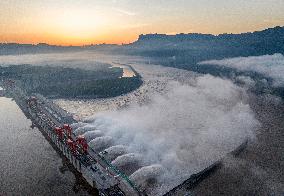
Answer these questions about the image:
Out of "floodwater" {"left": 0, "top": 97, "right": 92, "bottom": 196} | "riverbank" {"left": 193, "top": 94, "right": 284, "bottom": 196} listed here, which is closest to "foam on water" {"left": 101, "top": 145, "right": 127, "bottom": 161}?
"floodwater" {"left": 0, "top": 97, "right": 92, "bottom": 196}

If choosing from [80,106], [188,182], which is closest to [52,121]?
[80,106]

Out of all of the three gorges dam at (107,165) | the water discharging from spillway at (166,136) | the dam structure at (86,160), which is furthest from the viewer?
the water discharging from spillway at (166,136)

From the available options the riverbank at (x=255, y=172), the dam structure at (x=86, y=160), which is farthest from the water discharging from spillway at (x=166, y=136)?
the riverbank at (x=255, y=172)

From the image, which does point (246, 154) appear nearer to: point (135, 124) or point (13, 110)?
point (135, 124)

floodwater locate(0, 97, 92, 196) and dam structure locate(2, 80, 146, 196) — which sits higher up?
dam structure locate(2, 80, 146, 196)

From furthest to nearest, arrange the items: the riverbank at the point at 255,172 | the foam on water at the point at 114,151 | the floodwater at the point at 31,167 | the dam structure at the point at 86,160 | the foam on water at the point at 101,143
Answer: the foam on water at the point at 101,143, the foam on water at the point at 114,151, the floodwater at the point at 31,167, the riverbank at the point at 255,172, the dam structure at the point at 86,160

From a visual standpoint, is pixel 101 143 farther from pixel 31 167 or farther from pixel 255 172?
pixel 255 172

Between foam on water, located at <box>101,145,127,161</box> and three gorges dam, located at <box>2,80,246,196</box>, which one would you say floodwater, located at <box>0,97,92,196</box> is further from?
foam on water, located at <box>101,145,127,161</box>

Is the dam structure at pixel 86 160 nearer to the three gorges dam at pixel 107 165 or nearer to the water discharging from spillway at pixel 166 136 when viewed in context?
the three gorges dam at pixel 107 165
